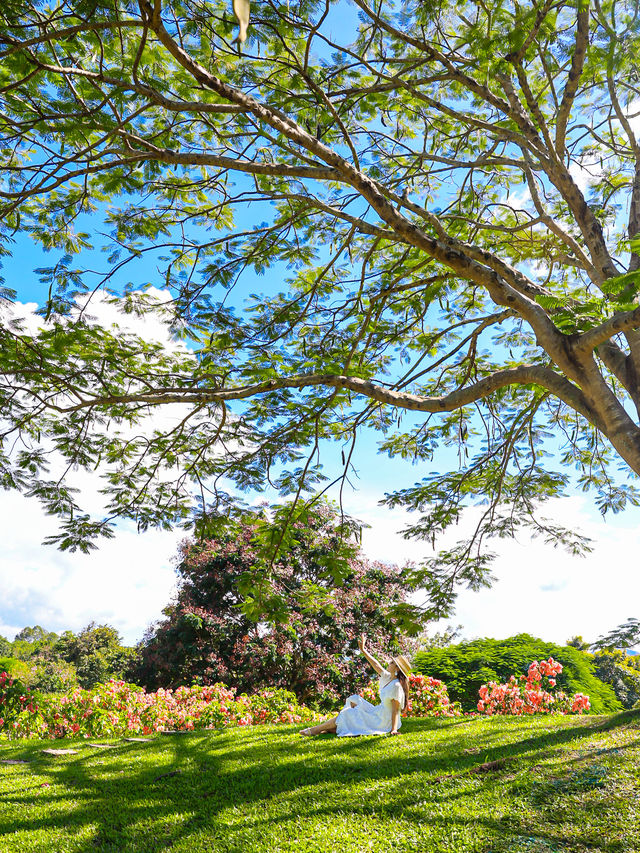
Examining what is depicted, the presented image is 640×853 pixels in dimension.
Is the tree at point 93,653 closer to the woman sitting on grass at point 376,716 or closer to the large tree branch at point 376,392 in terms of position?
the woman sitting on grass at point 376,716

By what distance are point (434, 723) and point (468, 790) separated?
433 cm

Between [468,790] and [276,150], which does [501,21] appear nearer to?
[276,150]

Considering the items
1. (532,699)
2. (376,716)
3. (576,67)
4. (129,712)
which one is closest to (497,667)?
(532,699)

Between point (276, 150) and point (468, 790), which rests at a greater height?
point (276, 150)

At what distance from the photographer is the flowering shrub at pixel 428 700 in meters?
11.1

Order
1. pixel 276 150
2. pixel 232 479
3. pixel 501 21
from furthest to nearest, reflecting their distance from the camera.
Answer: pixel 232 479 < pixel 276 150 < pixel 501 21

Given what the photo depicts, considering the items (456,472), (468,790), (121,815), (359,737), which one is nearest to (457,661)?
(359,737)

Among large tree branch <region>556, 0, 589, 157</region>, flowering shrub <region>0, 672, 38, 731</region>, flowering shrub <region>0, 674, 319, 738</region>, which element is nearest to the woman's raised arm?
flowering shrub <region>0, 674, 319, 738</region>

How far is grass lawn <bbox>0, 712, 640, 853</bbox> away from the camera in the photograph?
4.62 meters

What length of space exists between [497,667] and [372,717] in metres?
5.18

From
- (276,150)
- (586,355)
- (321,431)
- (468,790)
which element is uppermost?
(276,150)

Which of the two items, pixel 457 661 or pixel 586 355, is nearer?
pixel 586 355

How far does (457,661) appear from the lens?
13.1 metres

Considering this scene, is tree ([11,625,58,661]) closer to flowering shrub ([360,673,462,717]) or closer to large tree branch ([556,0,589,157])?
flowering shrub ([360,673,462,717])
